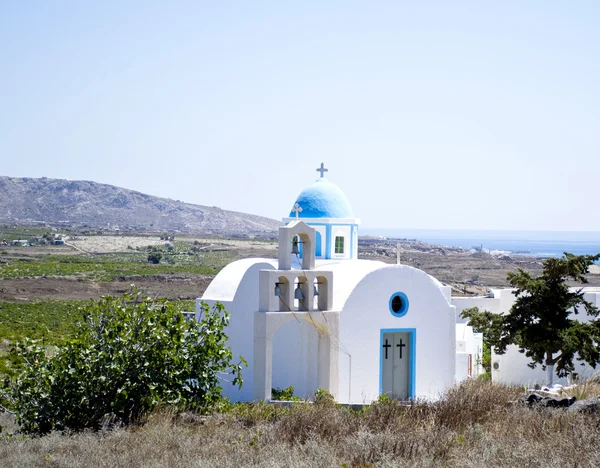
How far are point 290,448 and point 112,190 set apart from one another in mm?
192946

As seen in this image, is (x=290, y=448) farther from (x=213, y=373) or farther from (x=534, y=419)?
(x=213, y=373)

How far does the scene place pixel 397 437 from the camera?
7.89 meters

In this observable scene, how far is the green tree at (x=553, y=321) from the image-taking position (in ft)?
57.1

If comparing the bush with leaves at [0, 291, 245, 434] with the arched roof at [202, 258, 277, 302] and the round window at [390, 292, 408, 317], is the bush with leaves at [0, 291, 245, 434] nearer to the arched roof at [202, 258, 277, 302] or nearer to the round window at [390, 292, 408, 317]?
the arched roof at [202, 258, 277, 302]

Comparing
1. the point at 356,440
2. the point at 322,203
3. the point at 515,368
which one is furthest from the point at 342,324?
the point at 515,368

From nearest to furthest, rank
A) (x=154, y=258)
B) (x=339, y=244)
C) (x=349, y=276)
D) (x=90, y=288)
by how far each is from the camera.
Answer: (x=349, y=276) < (x=339, y=244) < (x=90, y=288) < (x=154, y=258)

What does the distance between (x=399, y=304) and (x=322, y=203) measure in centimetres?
369

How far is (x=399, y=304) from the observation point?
15836 mm

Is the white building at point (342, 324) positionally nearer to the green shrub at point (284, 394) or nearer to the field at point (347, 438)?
the green shrub at point (284, 394)

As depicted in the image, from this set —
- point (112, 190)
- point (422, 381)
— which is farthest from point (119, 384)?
point (112, 190)

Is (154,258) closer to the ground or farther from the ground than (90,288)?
farther from the ground

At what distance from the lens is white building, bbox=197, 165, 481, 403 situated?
47.7 feet

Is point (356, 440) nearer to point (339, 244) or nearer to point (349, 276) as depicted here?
point (349, 276)

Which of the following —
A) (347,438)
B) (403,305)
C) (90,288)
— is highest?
(403,305)
